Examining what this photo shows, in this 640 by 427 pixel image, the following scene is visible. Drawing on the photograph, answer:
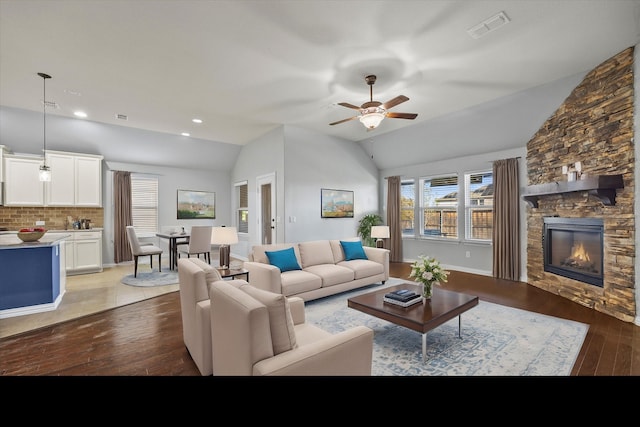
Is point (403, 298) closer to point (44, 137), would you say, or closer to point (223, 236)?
point (223, 236)

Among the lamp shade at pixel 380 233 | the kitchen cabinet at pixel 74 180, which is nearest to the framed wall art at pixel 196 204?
the kitchen cabinet at pixel 74 180

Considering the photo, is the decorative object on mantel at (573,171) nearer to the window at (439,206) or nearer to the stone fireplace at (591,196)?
the stone fireplace at (591,196)

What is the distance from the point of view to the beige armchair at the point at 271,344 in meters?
1.34

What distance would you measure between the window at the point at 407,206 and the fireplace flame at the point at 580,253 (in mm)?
3106

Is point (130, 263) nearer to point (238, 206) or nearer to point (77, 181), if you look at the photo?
point (77, 181)

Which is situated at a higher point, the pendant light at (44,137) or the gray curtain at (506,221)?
the pendant light at (44,137)

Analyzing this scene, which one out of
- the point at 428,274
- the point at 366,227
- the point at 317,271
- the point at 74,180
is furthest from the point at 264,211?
the point at 428,274

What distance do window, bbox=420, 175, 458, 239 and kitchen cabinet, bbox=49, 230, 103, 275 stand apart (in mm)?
6996

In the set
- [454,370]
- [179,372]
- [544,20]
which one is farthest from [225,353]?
[544,20]

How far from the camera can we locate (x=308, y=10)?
2.40m

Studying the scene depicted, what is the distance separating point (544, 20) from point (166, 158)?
7.35 metres

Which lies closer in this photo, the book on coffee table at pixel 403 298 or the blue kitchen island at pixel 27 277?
the book on coffee table at pixel 403 298

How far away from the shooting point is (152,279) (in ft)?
16.7
